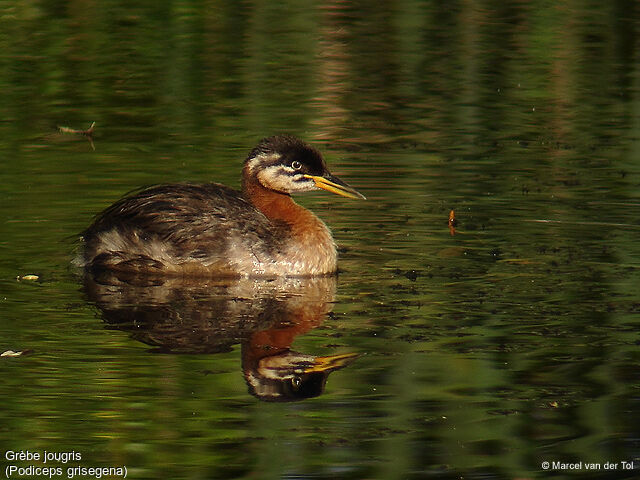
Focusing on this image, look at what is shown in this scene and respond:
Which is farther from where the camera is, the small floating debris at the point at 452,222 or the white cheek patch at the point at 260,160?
the small floating debris at the point at 452,222

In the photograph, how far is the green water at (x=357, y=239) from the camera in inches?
297

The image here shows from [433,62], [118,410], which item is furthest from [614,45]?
[118,410]

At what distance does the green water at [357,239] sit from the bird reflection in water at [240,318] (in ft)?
0.11

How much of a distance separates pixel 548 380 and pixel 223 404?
6.34 feet

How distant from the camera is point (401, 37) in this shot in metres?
21.4

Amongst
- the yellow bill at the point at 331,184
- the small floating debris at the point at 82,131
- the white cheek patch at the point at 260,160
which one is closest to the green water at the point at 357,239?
the small floating debris at the point at 82,131

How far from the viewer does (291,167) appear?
38.3 feet

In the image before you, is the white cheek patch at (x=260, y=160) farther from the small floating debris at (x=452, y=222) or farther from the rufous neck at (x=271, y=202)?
the small floating debris at (x=452, y=222)

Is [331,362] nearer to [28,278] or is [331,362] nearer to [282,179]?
[28,278]

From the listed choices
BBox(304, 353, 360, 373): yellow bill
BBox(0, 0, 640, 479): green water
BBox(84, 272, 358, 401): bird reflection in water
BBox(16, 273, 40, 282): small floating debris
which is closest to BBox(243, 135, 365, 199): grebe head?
BBox(0, 0, 640, 479): green water

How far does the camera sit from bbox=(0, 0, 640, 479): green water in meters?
7.53

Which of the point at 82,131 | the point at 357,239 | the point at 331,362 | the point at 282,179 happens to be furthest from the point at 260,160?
the point at 82,131

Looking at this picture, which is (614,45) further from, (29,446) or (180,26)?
(29,446)

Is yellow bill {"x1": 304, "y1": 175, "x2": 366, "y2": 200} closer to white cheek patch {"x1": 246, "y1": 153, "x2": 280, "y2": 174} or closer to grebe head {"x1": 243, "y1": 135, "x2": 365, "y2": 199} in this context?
grebe head {"x1": 243, "y1": 135, "x2": 365, "y2": 199}
